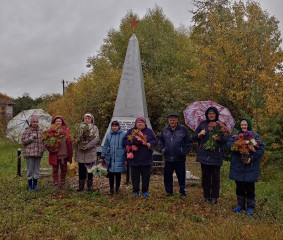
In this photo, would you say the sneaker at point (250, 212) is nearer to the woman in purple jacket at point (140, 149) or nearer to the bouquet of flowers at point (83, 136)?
the woman in purple jacket at point (140, 149)

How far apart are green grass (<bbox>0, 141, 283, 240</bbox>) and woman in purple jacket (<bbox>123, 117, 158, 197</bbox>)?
46 cm

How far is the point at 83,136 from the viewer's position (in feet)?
20.8

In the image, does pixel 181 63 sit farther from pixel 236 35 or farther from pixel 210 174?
pixel 210 174

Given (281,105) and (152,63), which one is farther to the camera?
(152,63)

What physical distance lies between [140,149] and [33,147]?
233 cm

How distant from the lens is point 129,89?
31.7 ft

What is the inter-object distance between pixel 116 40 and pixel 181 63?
5786 millimetres

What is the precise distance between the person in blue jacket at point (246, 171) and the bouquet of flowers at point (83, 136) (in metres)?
2.83

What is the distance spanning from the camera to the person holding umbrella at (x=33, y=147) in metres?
6.48

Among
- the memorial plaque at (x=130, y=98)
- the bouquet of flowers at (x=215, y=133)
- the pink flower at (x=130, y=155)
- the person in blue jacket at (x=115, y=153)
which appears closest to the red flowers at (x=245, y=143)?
the bouquet of flowers at (x=215, y=133)

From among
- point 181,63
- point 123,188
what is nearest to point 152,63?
point 181,63

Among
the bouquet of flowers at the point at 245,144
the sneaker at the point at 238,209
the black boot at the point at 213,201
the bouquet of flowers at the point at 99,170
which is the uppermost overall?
the bouquet of flowers at the point at 245,144

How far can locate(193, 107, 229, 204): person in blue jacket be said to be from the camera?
556 centimetres

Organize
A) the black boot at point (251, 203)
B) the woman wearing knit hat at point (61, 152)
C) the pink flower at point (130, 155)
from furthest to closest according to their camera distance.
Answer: the woman wearing knit hat at point (61, 152) → the pink flower at point (130, 155) → the black boot at point (251, 203)
